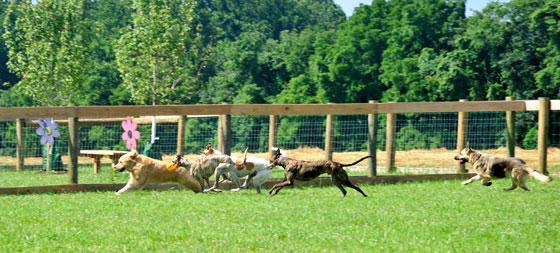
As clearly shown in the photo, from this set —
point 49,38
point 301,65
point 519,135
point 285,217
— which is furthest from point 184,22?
point 285,217

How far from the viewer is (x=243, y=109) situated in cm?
1518

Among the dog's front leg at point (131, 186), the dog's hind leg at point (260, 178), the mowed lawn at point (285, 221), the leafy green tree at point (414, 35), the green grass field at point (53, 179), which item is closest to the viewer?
the mowed lawn at point (285, 221)

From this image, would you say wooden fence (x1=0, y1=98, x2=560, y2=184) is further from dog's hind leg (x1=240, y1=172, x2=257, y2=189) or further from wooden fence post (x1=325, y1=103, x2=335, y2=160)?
dog's hind leg (x1=240, y1=172, x2=257, y2=189)

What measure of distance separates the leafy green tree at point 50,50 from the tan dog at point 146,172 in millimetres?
20600

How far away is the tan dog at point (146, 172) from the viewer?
1341 centimetres

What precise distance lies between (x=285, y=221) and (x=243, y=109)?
17.4ft

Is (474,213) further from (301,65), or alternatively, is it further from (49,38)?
(301,65)

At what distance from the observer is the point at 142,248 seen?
8.30m

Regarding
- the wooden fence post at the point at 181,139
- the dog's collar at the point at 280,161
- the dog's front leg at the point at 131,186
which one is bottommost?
the dog's front leg at the point at 131,186

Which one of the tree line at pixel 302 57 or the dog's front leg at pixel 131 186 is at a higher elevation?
the tree line at pixel 302 57

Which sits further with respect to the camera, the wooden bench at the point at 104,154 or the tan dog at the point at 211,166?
the wooden bench at the point at 104,154

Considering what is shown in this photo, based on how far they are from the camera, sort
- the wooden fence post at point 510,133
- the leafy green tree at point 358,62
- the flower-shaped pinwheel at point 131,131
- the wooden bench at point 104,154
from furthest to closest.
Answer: the leafy green tree at point 358,62, the wooden bench at point 104,154, the wooden fence post at point 510,133, the flower-shaped pinwheel at point 131,131

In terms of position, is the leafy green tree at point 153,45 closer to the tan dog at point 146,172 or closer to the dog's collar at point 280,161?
the tan dog at point 146,172

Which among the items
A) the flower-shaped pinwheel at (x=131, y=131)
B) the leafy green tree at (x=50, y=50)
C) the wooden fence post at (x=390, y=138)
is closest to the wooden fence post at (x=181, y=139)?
the flower-shaped pinwheel at (x=131, y=131)
